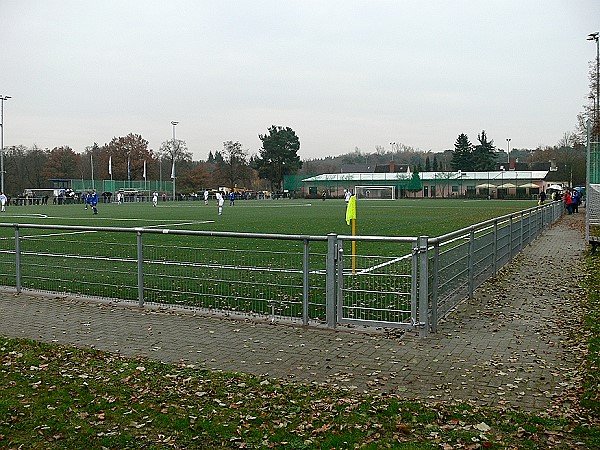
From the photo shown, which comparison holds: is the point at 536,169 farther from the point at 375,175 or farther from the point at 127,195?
the point at 127,195

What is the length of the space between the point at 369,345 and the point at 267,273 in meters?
1.97

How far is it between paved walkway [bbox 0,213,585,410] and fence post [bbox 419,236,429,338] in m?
0.17

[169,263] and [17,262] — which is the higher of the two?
[169,263]

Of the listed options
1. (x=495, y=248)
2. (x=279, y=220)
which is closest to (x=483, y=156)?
(x=279, y=220)

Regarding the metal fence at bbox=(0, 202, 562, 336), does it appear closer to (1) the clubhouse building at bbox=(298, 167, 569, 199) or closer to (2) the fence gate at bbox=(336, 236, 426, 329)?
(2) the fence gate at bbox=(336, 236, 426, 329)

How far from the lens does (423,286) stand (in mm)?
7941

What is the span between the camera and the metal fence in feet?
26.7

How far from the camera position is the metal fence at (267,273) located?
812 centimetres

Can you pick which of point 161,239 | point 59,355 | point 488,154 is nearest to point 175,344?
point 59,355

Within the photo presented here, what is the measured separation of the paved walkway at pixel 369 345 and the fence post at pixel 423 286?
0.55ft

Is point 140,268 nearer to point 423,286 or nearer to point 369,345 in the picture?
point 369,345

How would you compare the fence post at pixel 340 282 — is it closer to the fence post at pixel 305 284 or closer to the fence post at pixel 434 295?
the fence post at pixel 305 284

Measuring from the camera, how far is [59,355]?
699 cm

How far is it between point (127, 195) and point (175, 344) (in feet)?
273
